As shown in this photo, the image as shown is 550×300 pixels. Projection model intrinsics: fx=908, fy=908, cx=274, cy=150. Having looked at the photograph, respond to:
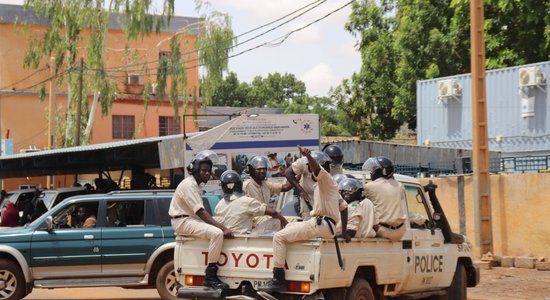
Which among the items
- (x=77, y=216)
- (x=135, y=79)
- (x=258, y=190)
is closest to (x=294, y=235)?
(x=258, y=190)

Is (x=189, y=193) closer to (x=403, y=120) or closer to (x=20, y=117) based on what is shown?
(x=403, y=120)

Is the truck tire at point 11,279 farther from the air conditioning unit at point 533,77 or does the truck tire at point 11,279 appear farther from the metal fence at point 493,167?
the air conditioning unit at point 533,77

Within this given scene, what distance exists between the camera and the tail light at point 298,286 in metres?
9.28

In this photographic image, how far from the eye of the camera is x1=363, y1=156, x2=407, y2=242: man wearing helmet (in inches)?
422

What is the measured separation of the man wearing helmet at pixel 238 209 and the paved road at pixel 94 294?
18.3 feet

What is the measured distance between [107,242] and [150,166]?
1847cm

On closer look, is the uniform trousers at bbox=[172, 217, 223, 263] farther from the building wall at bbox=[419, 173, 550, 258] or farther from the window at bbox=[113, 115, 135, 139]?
the window at bbox=[113, 115, 135, 139]

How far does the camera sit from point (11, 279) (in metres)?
14.0

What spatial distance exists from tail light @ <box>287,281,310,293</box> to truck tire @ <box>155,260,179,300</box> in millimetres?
4845

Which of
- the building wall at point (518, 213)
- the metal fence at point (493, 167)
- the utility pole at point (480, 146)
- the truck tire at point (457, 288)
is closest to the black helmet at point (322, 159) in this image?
the truck tire at point (457, 288)

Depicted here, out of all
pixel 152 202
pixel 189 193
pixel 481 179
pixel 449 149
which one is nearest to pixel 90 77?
pixel 449 149

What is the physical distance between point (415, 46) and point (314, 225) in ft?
93.6

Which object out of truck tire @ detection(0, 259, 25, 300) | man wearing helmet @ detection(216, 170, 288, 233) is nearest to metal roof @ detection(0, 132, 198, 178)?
truck tire @ detection(0, 259, 25, 300)

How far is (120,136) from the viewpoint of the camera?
50375 mm
